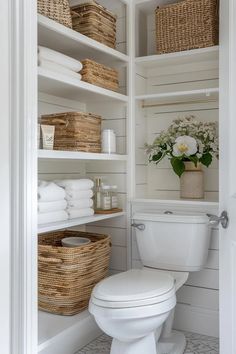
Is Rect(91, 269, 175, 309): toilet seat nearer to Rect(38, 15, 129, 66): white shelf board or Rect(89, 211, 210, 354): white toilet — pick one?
Rect(89, 211, 210, 354): white toilet

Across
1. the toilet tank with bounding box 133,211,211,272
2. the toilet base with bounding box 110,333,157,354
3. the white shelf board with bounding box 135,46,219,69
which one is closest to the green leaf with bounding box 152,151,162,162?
the toilet tank with bounding box 133,211,211,272

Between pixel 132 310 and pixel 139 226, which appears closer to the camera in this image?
pixel 132 310

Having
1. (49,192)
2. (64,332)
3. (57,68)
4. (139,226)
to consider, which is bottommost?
(64,332)

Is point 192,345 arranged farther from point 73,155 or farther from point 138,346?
point 73,155

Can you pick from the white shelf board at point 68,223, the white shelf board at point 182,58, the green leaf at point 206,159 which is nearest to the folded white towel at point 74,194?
the white shelf board at point 68,223

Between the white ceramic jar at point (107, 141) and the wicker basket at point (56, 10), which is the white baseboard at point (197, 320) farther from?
the wicker basket at point (56, 10)

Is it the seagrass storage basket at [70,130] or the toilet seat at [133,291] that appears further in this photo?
the seagrass storage basket at [70,130]

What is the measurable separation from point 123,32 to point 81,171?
3.13ft

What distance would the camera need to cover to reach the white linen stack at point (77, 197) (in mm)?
2076

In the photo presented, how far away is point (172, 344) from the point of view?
2.09 meters

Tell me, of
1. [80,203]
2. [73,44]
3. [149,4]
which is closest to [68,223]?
[80,203]

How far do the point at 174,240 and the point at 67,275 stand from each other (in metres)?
0.61

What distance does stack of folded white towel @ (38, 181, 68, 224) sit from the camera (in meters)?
1.88

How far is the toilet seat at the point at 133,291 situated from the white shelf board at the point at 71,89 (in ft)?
3.31
